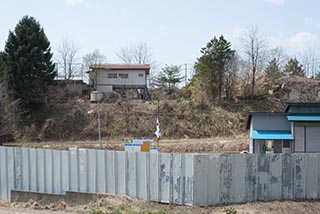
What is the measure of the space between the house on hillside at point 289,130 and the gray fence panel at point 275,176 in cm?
1043

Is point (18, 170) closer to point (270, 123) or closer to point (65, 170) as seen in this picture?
point (65, 170)

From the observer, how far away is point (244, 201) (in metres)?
10.2

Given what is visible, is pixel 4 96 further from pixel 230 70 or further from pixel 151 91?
pixel 230 70

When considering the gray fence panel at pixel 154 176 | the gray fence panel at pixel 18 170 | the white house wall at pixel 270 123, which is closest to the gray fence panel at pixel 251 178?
the gray fence panel at pixel 154 176

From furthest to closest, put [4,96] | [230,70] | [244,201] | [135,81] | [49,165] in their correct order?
[135,81] < [230,70] < [4,96] < [49,165] < [244,201]

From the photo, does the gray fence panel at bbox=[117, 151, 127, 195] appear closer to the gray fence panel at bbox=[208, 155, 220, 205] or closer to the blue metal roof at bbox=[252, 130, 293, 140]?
the gray fence panel at bbox=[208, 155, 220, 205]

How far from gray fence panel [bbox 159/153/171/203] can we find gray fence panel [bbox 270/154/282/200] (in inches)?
108

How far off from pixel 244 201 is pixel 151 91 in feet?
133

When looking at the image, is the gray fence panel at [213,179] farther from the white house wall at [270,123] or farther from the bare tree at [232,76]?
the bare tree at [232,76]

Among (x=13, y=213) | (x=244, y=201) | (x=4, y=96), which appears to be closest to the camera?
(x=13, y=213)

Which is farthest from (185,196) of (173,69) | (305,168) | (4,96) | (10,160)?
(173,69)

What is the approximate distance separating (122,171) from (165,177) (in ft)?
4.20

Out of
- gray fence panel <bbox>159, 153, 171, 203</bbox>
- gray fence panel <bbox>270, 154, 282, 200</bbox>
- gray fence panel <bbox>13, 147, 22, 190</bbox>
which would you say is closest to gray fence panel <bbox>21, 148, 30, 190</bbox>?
gray fence panel <bbox>13, 147, 22, 190</bbox>

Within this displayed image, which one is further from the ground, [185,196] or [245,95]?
[245,95]
